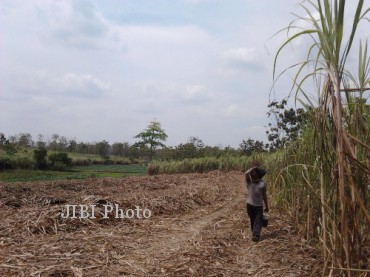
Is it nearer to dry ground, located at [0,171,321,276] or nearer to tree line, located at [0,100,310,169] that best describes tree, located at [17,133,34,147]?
tree line, located at [0,100,310,169]

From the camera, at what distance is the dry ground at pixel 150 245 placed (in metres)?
3.93

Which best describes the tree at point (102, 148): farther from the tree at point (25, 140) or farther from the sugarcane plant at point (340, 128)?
the sugarcane plant at point (340, 128)

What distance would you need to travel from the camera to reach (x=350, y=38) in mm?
2471

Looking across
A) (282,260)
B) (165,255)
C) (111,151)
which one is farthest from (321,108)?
(111,151)

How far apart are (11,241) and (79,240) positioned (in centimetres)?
84

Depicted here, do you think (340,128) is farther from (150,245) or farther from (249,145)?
(249,145)

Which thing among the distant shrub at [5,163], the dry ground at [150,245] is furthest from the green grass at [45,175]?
the dry ground at [150,245]

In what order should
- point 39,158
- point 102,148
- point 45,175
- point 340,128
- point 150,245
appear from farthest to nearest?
1. point 102,148
2. point 39,158
3. point 45,175
4. point 150,245
5. point 340,128

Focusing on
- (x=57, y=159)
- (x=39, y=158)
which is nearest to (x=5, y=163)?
(x=39, y=158)

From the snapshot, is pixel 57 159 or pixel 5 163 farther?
pixel 57 159

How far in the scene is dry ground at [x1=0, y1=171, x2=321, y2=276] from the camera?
3.93 m

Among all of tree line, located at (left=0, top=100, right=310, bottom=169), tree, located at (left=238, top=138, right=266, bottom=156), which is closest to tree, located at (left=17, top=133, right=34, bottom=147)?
tree line, located at (left=0, top=100, right=310, bottom=169)

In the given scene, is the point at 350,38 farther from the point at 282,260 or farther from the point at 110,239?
Result: the point at 110,239

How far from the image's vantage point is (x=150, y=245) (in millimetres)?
4938
